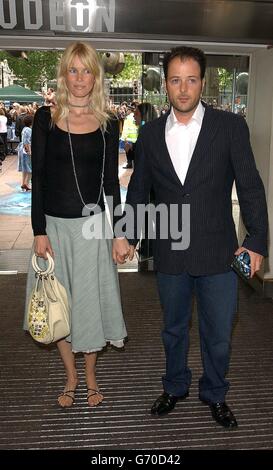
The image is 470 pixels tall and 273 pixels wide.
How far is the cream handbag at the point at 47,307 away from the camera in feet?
8.73

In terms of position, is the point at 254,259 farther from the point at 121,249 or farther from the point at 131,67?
the point at 131,67

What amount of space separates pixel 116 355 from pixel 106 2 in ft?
9.04

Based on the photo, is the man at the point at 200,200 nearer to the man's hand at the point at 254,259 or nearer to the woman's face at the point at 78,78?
the man's hand at the point at 254,259

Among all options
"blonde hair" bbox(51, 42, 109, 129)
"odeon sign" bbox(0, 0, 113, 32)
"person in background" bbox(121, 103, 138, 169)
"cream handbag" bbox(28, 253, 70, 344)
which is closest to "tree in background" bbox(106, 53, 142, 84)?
"person in background" bbox(121, 103, 138, 169)

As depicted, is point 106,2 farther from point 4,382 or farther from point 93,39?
Result: point 4,382

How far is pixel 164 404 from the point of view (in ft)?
9.68

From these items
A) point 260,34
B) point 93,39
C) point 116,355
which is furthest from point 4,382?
point 260,34

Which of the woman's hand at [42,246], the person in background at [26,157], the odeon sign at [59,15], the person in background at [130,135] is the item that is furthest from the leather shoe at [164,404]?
the person in background at [26,157]

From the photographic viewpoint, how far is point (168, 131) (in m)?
2.54

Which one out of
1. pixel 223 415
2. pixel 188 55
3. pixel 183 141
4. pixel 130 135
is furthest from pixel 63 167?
pixel 130 135

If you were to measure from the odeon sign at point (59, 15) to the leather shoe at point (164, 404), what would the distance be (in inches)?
111

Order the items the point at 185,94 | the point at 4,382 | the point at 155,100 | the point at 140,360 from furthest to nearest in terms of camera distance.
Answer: the point at 155,100, the point at 140,360, the point at 4,382, the point at 185,94

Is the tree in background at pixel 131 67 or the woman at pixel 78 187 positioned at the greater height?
the tree in background at pixel 131 67

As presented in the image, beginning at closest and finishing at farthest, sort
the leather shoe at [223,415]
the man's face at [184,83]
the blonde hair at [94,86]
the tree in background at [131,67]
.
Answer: the man's face at [184,83], the blonde hair at [94,86], the leather shoe at [223,415], the tree in background at [131,67]
